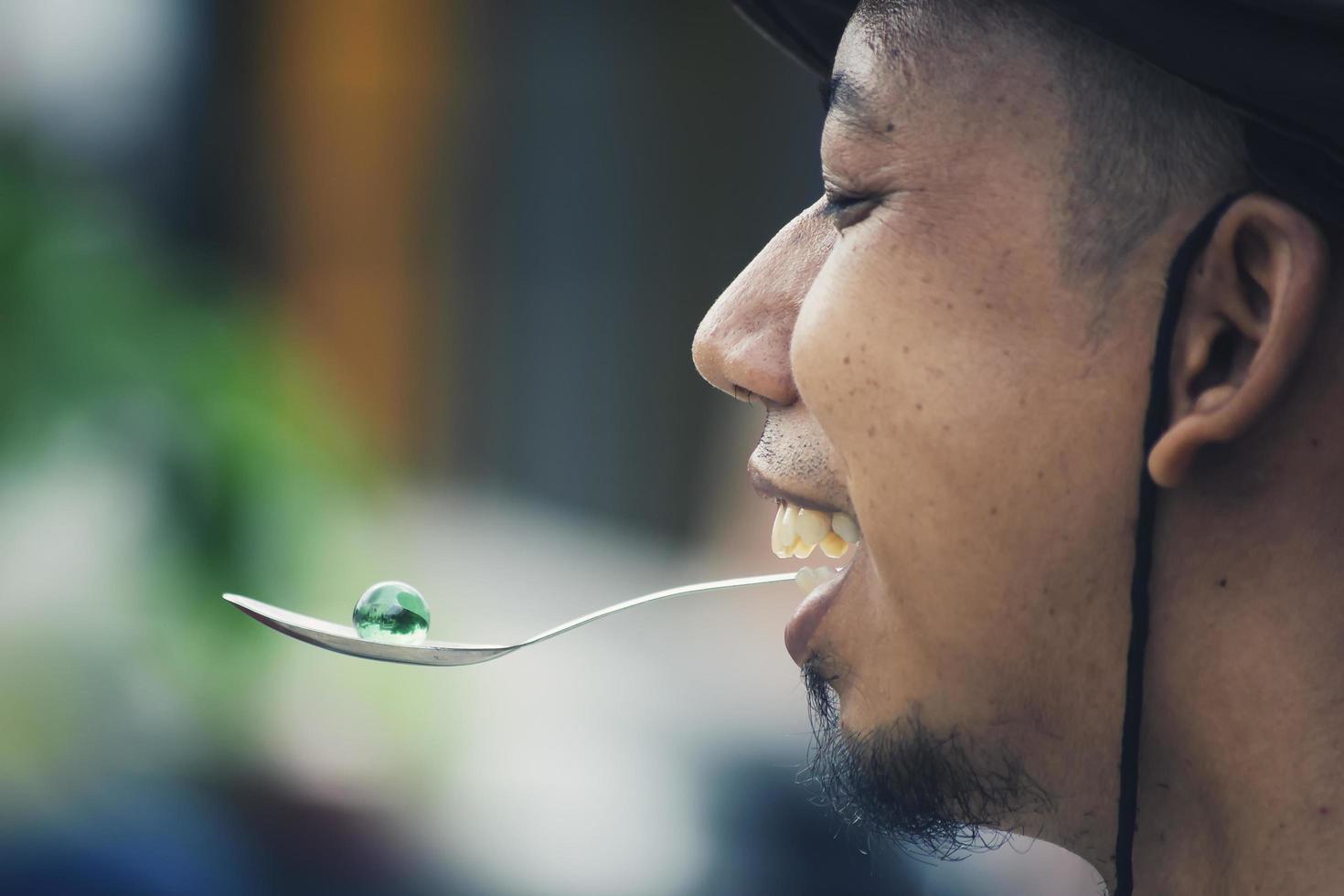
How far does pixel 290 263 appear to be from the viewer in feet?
22.4

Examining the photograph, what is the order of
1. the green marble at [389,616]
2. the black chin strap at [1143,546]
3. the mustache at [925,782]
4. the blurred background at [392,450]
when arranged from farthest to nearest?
the blurred background at [392,450]
the green marble at [389,616]
the mustache at [925,782]
the black chin strap at [1143,546]

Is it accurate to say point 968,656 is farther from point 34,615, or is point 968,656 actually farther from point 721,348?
point 34,615

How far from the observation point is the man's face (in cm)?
133

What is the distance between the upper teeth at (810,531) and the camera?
5.06 ft

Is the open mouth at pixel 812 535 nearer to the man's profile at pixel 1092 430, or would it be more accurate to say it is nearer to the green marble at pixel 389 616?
the man's profile at pixel 1092 430

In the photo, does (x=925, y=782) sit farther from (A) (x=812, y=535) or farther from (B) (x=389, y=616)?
(B) (x=389, y=616)

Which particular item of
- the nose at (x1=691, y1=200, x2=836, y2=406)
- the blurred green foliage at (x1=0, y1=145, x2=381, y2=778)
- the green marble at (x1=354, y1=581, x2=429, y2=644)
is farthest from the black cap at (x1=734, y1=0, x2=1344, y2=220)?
A: the blurred green foliage at (x1=0, y1=145, x2=381, y2=778)

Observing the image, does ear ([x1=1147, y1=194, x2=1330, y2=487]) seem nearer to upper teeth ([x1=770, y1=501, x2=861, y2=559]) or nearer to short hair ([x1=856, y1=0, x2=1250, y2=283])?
short hair ([x1=856, y1=0, x2=1250, y2=283])

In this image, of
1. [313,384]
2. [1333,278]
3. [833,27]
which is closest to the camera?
[1333,278]

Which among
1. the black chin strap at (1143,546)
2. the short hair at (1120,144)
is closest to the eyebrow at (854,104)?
the short hair at (1120,144)

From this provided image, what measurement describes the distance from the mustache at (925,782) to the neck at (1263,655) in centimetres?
17

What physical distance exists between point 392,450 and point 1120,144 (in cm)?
589

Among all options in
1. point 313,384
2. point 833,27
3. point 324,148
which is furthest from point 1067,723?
point 324,148

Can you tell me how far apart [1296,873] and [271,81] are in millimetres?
6309
